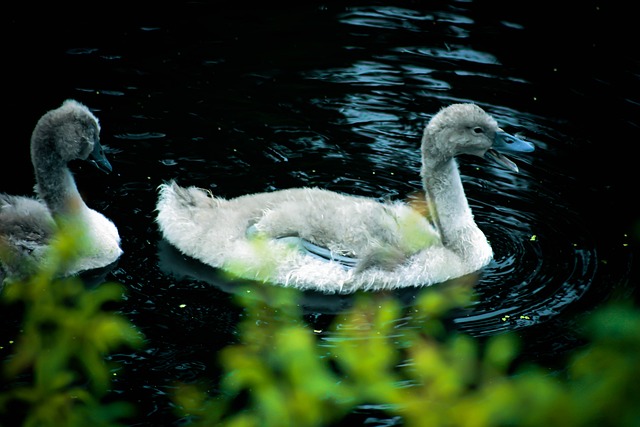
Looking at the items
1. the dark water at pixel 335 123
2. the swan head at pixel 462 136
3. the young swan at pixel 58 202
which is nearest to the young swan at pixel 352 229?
the swan head at pixel 462 136

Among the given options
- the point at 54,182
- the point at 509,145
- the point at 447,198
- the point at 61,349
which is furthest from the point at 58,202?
the point at 61,349

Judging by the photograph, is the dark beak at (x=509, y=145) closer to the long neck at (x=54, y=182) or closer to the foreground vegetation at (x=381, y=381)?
the long neck at (x=54, y=182)

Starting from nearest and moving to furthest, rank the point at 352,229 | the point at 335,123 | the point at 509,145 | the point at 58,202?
the point at 352,229 < the point at 58,202 < the point at 509,145 < the point at 335,123

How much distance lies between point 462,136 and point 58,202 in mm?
3277

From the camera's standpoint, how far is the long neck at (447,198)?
287 inches

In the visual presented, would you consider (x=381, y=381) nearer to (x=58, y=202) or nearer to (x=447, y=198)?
(x=447, y=198)

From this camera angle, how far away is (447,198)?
24.0ft

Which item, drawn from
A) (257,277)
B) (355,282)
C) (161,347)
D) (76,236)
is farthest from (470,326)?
(76,236)

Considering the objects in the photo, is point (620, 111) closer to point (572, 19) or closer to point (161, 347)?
→ point (572, 19)

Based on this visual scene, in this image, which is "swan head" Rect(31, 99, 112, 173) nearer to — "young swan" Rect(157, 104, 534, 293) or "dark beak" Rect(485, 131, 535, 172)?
"young swan" Rect(157, 104, 534, 293)

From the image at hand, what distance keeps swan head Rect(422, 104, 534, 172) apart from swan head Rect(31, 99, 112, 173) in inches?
107

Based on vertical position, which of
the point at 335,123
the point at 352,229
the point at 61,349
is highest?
the point at 61,349

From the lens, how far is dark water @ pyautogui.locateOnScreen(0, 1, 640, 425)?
6812 mm

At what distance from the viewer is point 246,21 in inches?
462
